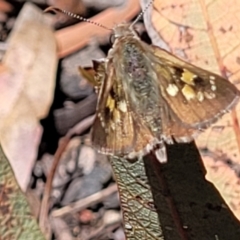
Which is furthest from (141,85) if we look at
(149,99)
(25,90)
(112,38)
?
(25,90)

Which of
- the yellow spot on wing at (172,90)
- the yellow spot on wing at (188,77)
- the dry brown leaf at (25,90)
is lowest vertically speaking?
the dry brown leaf at (25,90)

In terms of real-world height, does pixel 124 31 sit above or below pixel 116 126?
above

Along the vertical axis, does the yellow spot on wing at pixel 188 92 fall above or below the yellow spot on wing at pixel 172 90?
above

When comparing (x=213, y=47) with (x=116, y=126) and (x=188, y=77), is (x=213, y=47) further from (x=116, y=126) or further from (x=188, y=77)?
(x=116, y=126)

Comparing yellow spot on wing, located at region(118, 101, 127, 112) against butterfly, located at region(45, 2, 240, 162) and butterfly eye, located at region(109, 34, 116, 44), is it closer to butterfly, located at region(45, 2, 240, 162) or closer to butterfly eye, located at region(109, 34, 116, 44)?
butterfly, located at region(45, 2, 240, 162)

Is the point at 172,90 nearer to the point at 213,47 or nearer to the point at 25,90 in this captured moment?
the point at 213,47

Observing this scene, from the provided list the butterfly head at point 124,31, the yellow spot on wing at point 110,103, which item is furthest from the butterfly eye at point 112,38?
the yellow spot on wing at point 110,103

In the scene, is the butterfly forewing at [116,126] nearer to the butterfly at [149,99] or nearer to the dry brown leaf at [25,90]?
the butterfly at [149,99]

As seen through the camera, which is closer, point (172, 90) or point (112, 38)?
point (172, 90)
